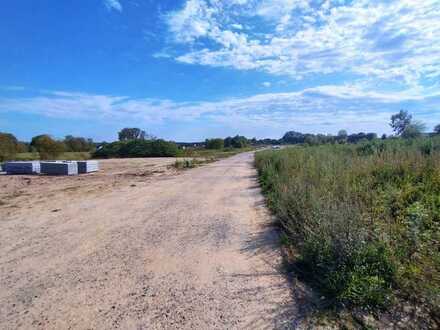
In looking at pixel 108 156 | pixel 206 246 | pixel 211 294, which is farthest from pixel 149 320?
pixel 108 156

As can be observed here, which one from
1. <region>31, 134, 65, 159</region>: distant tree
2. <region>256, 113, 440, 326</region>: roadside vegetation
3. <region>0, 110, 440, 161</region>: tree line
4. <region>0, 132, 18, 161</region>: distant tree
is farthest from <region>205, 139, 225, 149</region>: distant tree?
<region>256, 113, 440, 326</region>: roadside vegetation

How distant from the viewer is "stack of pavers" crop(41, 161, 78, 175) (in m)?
22.5

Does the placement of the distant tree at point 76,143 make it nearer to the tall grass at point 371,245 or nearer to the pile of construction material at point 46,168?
the pile of construction material at point 46,168

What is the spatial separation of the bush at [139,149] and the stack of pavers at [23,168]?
38.2 meters

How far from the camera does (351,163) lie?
8.65m

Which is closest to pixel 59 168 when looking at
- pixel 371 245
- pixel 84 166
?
pixel 84 166

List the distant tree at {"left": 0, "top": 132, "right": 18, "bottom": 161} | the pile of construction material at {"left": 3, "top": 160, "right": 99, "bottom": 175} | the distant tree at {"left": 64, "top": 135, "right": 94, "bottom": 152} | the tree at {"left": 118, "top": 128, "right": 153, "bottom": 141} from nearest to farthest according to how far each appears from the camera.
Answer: the pile of construction material at {"left": 3, "top": 160, "right": 99, "bottom": 175}, the distant tree at {"left": 0, "top": 132, "right": 18, "bottom": 161}, the distant tree at {"left": 64, "top": 135, "right": 94, "bottom": 152}, the tree at {"left": 118, "top": 128, "right": 153, "bottom": 141}

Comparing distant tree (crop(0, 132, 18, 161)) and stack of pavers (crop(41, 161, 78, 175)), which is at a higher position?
distant tree (crop(0, 132, 18, 161))

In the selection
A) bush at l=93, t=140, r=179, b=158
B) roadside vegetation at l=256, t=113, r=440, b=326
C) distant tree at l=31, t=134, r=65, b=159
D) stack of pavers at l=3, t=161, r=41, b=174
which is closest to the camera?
roadside vegetation at l=256, t=113, r=440, b=326

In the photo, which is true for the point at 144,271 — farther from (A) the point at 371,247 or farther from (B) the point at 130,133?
(B) the point at 130,133

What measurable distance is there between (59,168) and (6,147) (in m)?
17.7

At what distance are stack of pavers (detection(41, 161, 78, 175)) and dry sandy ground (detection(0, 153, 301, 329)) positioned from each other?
1544 cm

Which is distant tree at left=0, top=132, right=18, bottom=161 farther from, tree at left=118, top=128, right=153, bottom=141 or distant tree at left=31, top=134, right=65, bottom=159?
tree at left=118, top=128, right=153, bottom=141

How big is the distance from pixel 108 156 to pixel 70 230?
195 feet
